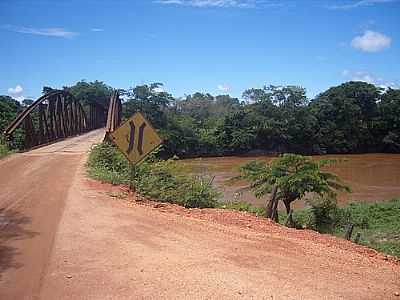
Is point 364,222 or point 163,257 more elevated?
point 163,257

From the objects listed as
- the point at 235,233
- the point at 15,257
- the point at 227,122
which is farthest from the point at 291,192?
the point at 227,122

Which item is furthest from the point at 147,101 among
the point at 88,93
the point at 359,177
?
the point at 359,177

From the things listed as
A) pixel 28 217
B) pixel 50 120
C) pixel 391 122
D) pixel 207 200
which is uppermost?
pixel 391 122

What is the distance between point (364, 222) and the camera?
57.9 feet

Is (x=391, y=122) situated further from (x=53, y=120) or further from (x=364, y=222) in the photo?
(x=53, y=120)

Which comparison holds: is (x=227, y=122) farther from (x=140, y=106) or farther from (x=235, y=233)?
(x=235, y=233)

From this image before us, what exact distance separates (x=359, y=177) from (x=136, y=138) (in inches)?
1098

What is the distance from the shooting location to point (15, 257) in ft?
15.4

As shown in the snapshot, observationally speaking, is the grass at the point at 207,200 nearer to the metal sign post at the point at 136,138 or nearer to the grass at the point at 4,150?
the metal sign post at the point at 136,138

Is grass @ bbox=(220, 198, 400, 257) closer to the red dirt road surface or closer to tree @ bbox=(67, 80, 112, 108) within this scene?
the red dirt road surface

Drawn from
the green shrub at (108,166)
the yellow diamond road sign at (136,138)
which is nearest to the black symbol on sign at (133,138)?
the yellow diamond road sign at (136,138)

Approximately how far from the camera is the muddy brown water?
77.8 feet

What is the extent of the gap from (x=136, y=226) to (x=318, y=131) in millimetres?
49834

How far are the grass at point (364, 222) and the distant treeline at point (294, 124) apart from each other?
94.2ft
